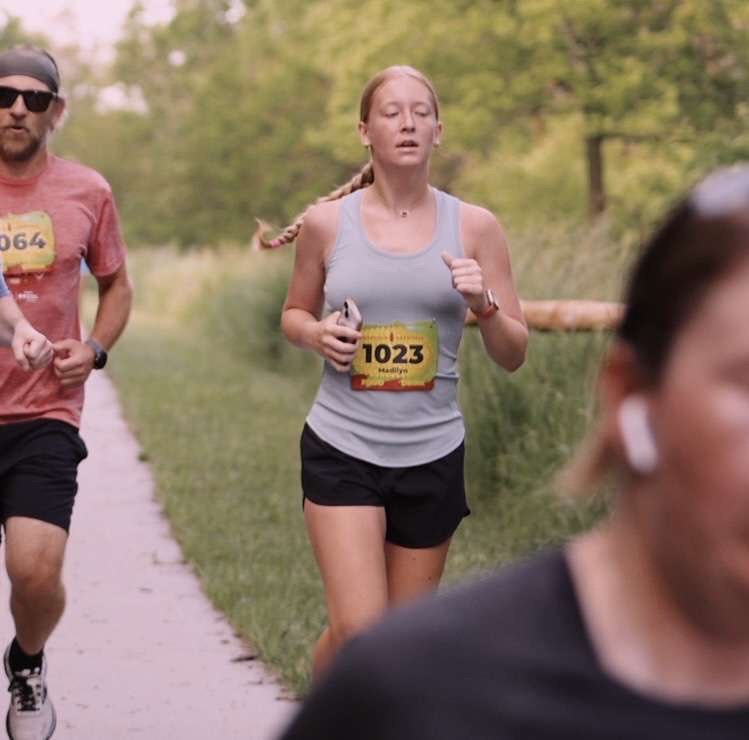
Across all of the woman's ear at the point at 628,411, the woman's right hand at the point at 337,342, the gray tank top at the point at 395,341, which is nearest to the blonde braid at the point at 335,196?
the gray tank top at the point at 395,341

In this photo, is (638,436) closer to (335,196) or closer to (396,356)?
(396,356)

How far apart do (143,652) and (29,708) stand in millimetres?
1819

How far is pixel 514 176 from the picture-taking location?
26141 mm

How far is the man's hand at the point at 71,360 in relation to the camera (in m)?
5.38

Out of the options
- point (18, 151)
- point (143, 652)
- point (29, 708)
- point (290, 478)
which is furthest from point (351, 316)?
point (290, 478)

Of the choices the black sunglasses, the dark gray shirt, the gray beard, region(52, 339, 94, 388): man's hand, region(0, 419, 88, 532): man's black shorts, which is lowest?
region(0, 419, 88, 532): man's black shorts

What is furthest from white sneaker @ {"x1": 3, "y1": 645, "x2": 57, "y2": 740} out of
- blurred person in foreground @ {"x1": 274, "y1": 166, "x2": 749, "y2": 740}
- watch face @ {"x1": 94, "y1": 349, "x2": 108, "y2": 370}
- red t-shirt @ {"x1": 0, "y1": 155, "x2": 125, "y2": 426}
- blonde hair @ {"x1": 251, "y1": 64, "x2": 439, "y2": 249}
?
blurred person in foreground @ {"x1": 274, "y1": 166, "x2": 749, "y2": 740}

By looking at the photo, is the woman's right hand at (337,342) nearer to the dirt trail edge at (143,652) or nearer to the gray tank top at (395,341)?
the gray tank top at (395,341)

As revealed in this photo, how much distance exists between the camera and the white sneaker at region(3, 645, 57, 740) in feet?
18.6

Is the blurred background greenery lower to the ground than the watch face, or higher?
lower

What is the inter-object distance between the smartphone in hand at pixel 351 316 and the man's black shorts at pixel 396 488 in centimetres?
32

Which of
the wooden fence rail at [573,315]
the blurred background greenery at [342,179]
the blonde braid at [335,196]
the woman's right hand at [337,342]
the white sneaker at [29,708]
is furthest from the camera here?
the blurred background greenery at [342,179]

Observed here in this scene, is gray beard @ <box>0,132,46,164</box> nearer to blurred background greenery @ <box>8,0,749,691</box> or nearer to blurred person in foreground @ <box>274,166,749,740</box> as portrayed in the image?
blurred background greenery @ <box>8,0,749,691</box>

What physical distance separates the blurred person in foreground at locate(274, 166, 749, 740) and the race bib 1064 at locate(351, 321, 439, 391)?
3.23m
